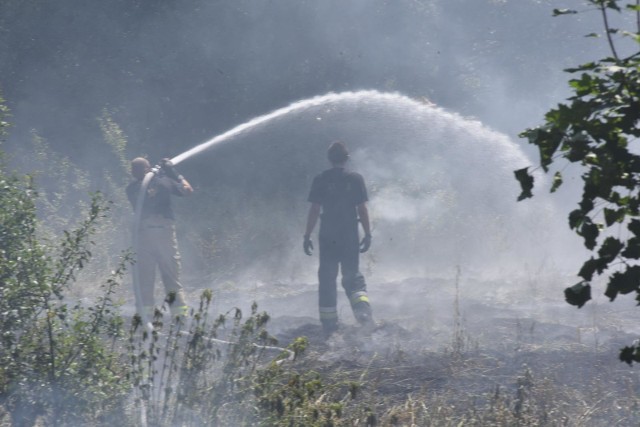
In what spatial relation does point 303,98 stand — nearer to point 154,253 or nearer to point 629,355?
point 154,253

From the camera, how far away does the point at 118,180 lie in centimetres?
1310

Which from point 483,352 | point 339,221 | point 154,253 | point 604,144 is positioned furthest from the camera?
point 154,253

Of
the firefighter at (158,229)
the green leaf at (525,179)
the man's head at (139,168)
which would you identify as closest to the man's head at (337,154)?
the firefighter at (158,229)

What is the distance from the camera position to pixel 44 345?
4031 mm

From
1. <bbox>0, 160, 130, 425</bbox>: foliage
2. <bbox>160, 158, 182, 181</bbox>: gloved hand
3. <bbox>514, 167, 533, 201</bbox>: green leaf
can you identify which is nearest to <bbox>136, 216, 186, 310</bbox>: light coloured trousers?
<bbox>160, 158, 182, 181</bbox>: gloved hand

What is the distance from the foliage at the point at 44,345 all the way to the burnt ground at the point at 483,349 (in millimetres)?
1284

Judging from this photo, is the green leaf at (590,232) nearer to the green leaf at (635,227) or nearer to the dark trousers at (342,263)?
the green leaf at (635,227)

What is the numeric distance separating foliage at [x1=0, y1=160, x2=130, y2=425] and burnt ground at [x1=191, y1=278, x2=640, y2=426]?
1.28 m

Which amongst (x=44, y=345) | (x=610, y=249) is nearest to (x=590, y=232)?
(x=610, y=249)

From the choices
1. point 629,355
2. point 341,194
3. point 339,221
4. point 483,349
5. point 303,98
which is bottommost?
point 629,355

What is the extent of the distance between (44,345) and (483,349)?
317cm

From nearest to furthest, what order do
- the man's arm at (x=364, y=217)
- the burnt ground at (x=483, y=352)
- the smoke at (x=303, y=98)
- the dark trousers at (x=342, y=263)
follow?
the burnt ground at (x=483, y=352)
the dark trousers at (x=342, y=263)
the man's arm at (x=364, y=217)
the smoke at (x=303, y=98)

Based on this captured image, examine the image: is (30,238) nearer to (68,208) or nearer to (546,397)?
(546,397)

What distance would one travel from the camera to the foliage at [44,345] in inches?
152
